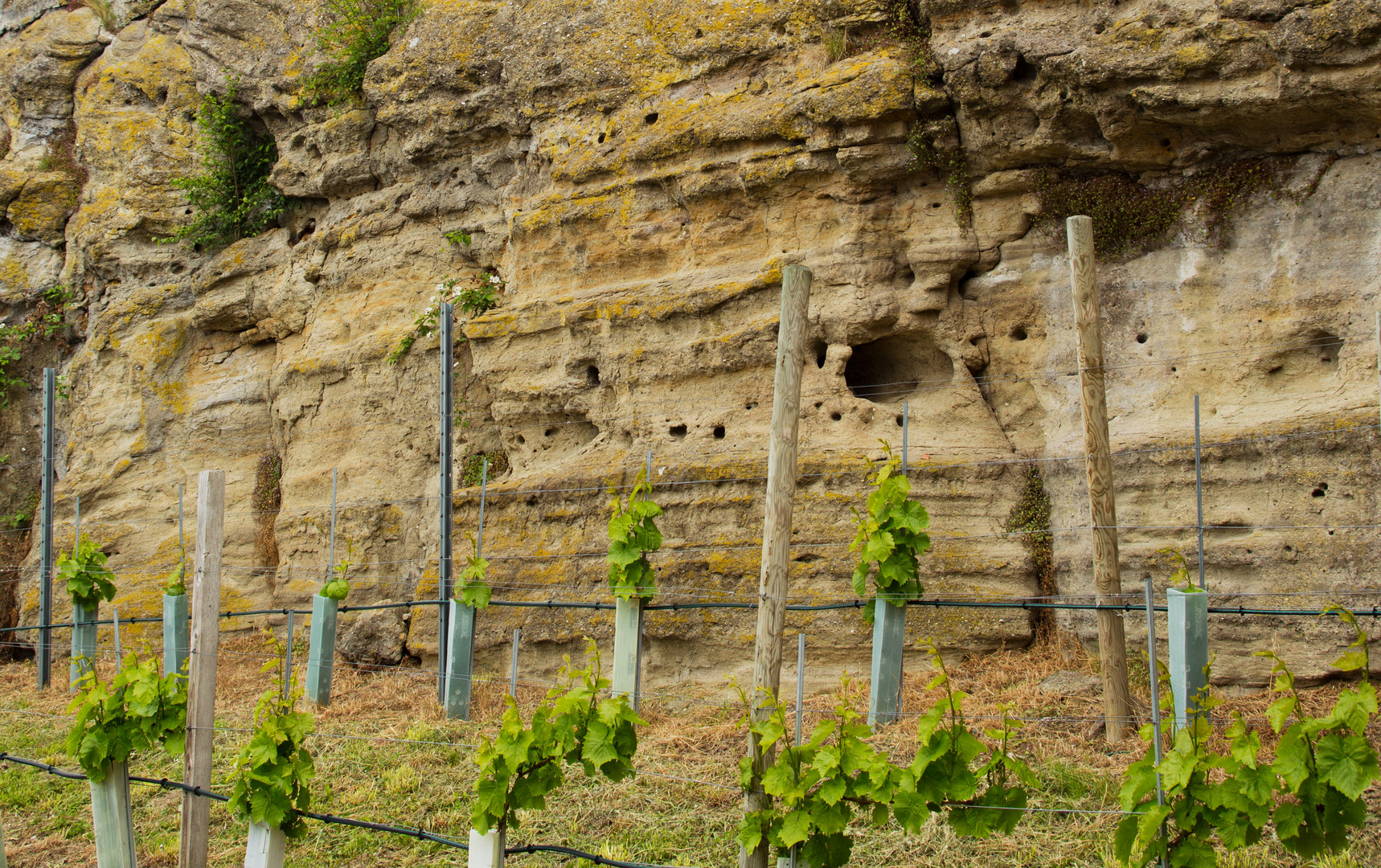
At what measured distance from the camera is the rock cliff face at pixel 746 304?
309 inches

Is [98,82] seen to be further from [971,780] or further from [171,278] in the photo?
[971,780]

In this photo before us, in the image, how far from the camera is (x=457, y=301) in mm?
11742

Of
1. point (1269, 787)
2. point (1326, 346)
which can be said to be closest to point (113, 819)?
point (1269, 787)

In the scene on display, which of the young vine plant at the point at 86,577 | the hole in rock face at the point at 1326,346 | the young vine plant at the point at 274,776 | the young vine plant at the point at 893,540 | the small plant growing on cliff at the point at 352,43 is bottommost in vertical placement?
the young vine plant at the point at 274,776

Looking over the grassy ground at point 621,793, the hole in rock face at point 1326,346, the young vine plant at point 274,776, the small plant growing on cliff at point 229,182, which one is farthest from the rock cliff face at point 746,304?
the young vine plant at point 274,776

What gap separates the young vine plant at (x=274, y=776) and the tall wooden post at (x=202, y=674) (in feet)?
0.64

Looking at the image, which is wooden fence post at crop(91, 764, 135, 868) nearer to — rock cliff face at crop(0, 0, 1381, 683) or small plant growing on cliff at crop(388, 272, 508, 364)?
rock cliff face at crop(0, 0, 1381, 683)

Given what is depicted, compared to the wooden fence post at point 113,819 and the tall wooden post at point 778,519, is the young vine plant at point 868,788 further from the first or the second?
the wooden fence post at point 113,819

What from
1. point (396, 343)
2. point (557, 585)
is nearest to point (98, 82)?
point (396, 343)

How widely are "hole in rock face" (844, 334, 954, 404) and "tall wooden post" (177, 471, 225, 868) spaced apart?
566 centimetres

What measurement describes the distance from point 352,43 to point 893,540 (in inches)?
387

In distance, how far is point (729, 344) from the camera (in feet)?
31.9

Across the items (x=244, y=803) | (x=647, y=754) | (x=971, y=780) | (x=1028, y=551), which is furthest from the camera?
(x=1028, y=551)

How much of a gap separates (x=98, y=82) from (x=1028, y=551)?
14.2 meters
